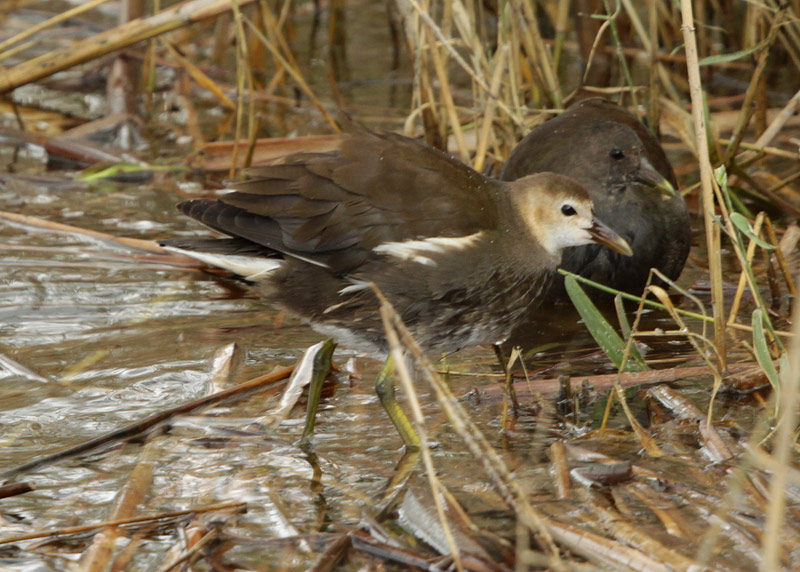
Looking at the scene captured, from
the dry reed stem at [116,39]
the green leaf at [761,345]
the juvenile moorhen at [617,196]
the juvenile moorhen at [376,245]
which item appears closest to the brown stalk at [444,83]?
the juvenile moorhen at [617,196]

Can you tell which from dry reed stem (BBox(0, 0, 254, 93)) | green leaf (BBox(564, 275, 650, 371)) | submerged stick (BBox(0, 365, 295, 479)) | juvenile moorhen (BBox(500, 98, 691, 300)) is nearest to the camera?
submerged stick (BBox(0, 365, 295, 479))

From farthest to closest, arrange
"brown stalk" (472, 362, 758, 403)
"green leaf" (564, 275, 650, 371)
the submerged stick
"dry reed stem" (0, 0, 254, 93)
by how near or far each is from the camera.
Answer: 1. "dry reed stem" (0, 0, 254, 93)
2. "brown stalk" (472, 362, 758, 403)
3. "green leaf" (564, 275, 650, 371)
4. the submerged stick

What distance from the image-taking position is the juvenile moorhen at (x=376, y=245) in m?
2.74

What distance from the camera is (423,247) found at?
2719mm

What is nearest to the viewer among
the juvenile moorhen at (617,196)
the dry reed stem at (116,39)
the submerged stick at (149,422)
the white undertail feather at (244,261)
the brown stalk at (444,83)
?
the submerged stick at (149,422)

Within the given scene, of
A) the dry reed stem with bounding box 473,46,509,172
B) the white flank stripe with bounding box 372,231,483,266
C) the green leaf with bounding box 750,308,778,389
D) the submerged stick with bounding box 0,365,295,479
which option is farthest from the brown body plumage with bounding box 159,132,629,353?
the dry reed stem with bounding box 473,46,509,172

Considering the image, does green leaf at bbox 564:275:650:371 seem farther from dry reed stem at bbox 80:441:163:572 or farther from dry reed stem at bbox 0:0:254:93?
dry reed stem at bbox 0:0:254:93

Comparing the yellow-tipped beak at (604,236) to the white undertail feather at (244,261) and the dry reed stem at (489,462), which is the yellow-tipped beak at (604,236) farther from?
the dry reed stem at (489,462)

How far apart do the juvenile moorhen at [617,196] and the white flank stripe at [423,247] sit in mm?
1014

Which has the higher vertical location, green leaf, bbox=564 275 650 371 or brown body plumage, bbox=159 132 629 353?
brown body plumage, bbox=159 132 629 353

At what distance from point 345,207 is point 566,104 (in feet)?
6.96

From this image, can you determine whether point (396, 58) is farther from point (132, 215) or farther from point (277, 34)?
point (132, 215)

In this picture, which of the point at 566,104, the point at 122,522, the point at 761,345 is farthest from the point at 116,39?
the point at 761,345

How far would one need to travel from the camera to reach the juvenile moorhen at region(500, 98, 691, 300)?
3678 mm
